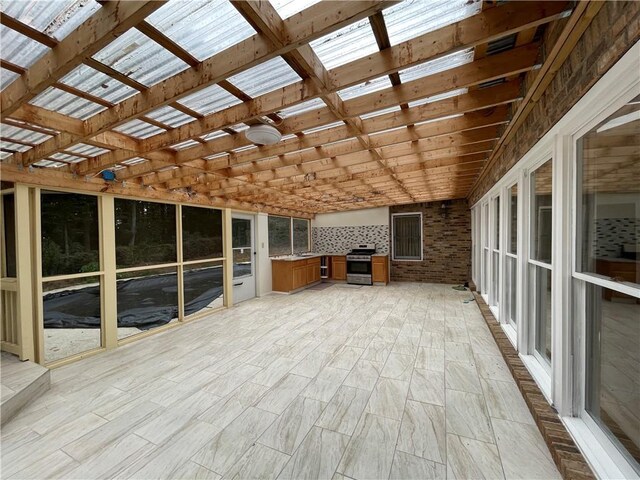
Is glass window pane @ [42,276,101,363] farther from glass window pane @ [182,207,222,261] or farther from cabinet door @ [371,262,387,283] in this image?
cabinet door @ [371,262,387,283]

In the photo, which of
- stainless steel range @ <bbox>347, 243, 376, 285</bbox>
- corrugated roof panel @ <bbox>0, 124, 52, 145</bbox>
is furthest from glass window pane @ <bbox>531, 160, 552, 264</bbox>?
stainless steel range @ <bbox>347, 243, 376, 285</bbox>

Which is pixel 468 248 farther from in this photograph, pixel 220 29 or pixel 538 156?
pixel 220 29

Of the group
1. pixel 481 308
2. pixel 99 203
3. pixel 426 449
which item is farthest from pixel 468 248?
pixel 99 203

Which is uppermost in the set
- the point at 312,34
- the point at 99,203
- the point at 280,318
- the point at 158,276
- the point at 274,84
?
the point at 274,84

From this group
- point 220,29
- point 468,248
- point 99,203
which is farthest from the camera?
point 468,248

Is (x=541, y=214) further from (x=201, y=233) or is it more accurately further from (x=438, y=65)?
(x=201, y=233)

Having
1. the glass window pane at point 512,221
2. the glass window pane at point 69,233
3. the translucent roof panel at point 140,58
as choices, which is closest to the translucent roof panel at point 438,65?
the translucent roof panel at point 140,58

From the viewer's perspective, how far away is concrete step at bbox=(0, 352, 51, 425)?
202 centimetres

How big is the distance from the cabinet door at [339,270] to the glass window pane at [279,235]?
61.4 inches

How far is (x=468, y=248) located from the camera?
7.09 m

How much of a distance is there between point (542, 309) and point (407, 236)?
18.6 ft

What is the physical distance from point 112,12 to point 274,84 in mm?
856

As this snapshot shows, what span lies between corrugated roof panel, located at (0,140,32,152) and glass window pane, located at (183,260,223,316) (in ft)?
8.67

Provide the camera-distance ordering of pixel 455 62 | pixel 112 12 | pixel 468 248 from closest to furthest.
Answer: pixel 112 12 < pixel 455 62 < pixel 468 248
